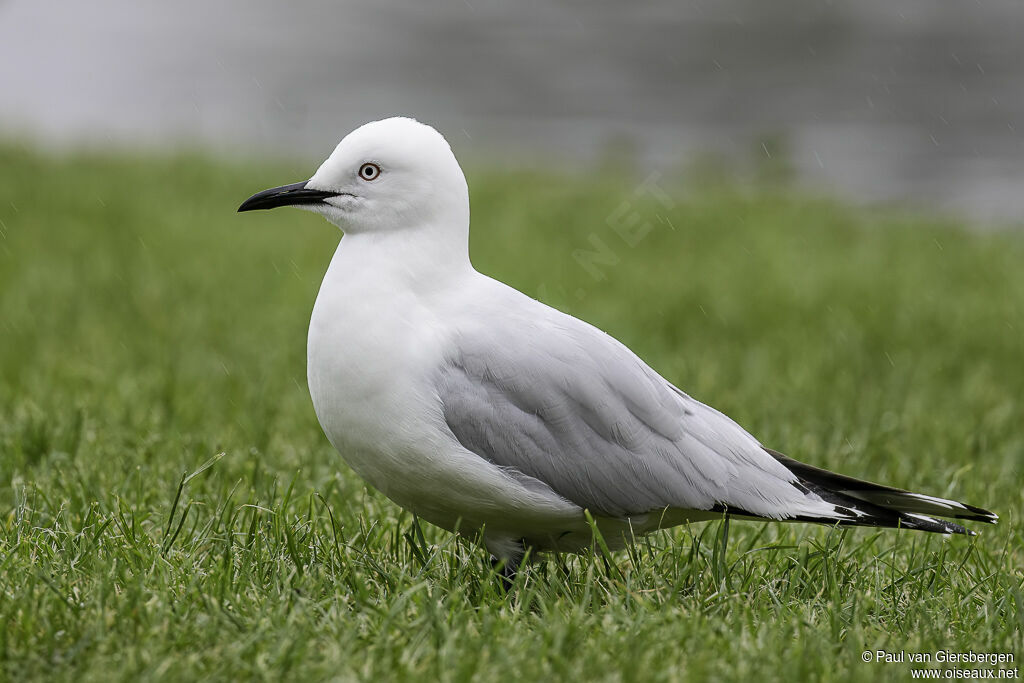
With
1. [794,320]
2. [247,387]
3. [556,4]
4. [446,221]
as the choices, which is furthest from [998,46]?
[446,221]

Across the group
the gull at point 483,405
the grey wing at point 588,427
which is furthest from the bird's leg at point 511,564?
the grey wing at point 588,427

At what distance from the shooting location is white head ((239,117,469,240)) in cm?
371

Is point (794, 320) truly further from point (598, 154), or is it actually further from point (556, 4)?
point (556, 4)

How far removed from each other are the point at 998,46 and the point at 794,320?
15676 mm

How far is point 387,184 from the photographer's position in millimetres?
3707

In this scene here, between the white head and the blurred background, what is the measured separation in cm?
767

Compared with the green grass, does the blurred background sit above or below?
above

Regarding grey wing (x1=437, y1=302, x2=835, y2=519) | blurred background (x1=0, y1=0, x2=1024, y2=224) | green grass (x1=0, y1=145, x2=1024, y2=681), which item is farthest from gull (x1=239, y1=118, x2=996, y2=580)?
blurred background (x1=0, y1=0, x2=1024, y2=224)

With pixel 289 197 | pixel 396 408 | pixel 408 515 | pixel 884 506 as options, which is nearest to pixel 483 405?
pixel 396 408

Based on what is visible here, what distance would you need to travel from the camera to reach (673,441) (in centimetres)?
376

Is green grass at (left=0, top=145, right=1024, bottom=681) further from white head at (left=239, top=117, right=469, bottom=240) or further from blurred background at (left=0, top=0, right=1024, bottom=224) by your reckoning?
blurred background at (left=0, top=0, right=1024, bottom=224)

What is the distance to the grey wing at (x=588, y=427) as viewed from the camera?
3.54 metres

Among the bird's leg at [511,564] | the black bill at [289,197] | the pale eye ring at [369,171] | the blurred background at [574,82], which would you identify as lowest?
the bird's leg at [511,564]

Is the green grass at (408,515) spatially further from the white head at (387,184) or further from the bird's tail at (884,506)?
the white head at (387,184)
